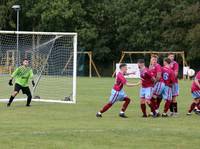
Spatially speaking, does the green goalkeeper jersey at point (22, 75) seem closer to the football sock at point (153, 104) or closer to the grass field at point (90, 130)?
the grass field at point (90, 130)

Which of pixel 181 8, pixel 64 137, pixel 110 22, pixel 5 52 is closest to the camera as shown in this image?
pixel 64 137

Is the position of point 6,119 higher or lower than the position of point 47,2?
lower

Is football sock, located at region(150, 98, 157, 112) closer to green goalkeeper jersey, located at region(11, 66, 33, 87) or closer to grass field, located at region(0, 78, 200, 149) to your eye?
grass field, located at region(0, 78, 200, 149)

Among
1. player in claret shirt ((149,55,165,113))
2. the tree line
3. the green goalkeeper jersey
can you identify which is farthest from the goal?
the tree line

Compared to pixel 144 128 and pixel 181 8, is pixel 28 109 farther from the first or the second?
pixel 181 8

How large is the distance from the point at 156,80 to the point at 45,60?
32.6ft

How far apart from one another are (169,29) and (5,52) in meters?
38.8

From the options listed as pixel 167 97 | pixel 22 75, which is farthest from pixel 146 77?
pixel 22 75

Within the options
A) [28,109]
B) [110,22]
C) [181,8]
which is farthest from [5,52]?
[110,22]

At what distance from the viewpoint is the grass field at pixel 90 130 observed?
1140cm

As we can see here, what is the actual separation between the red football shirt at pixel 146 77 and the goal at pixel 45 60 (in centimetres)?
774

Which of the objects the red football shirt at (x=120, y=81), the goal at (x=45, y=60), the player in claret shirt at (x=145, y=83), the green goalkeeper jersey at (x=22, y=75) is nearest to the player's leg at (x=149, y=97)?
the player in claret shirt at (x=145, y=83)

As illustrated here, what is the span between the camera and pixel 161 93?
725 inches

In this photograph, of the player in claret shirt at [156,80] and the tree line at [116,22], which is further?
the tree line at [116,22]
